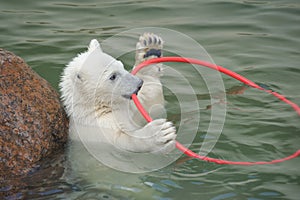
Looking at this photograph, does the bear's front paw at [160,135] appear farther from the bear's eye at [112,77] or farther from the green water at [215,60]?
Answer: the bear's eye at [112,77]

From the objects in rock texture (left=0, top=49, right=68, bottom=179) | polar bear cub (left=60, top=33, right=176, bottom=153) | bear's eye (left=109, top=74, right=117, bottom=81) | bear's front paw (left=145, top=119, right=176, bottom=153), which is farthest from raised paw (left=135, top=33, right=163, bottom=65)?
bear's front paw (left=145, top=119, right=176, bottom=153)

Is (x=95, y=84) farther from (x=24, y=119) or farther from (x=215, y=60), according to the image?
(x=215, y=60)

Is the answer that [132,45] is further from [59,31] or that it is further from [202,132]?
[202,132]

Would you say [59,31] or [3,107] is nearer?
[3,107]

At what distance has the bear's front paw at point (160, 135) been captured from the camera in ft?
15.7

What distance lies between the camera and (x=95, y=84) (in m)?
5.16

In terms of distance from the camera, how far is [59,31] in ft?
28.9

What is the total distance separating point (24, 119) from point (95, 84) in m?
0.71

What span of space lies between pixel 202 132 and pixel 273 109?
0.96m

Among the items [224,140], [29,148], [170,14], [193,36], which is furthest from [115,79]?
[170,14]

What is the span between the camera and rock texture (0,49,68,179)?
189 inches

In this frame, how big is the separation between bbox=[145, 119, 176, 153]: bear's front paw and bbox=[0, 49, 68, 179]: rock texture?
0.91 m

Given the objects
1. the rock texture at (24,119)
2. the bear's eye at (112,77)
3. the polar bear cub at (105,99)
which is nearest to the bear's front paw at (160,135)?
the polar bear cub at (105,99)

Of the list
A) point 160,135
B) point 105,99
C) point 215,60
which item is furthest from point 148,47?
point 215,60
